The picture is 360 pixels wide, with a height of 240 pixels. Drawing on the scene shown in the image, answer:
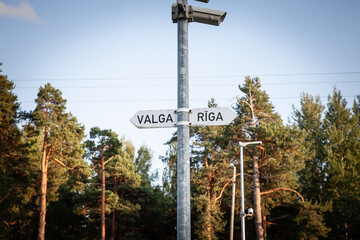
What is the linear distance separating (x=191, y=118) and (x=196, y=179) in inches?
1289

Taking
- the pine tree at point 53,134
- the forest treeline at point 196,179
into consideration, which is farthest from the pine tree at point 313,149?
the pine tree at point 53,134

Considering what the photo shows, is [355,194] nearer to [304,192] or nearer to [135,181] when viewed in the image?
[304,192]

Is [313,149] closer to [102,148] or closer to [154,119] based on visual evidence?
[102,148]

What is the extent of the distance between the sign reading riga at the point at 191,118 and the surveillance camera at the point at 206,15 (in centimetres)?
132

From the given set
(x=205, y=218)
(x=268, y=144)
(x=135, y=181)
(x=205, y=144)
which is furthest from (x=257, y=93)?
(x=135, y=181)

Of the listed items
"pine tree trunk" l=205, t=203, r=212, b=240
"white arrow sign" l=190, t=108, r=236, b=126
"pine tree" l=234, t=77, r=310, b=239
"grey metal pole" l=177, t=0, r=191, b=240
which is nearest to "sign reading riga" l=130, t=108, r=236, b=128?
"white arrow sign" l=190, t=108, r=236, b=126

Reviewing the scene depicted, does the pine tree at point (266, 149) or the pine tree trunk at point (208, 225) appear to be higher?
the pine tree at point (266, 149)

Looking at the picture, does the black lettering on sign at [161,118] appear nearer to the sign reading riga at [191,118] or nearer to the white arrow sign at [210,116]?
the sign reading riga at [191,118]

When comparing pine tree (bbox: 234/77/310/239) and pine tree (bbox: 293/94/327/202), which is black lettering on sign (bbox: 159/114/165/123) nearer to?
pine tree (bbox: 234/77/310/239)

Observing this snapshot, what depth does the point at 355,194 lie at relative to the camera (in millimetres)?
34000

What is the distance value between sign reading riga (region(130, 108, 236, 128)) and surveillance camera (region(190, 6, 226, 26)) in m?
1.32

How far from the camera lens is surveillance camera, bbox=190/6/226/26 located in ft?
16.9

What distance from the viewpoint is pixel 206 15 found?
16.9 ft

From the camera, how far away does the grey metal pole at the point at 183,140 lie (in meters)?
4.60
